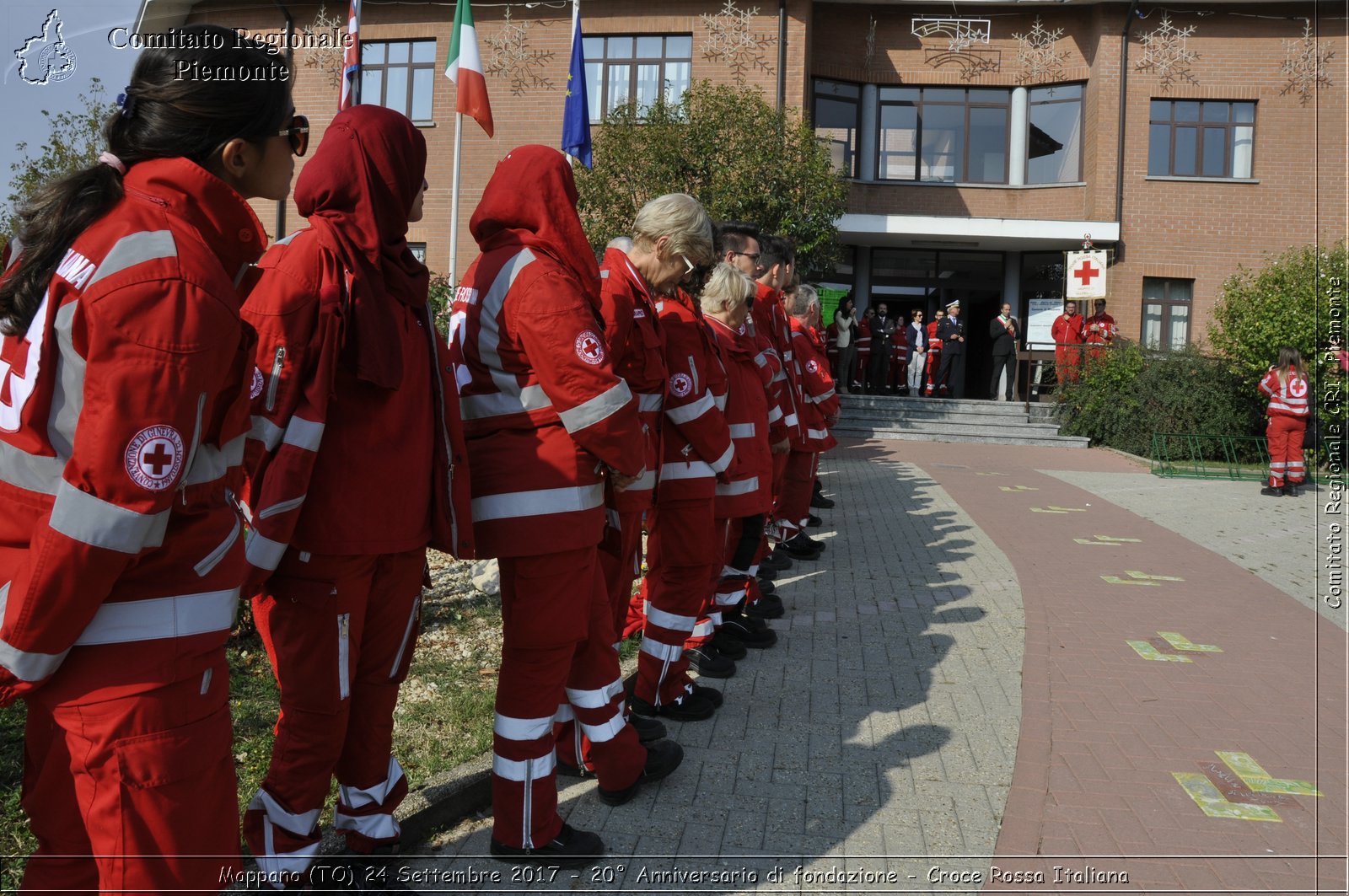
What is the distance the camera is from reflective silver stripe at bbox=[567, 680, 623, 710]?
11.9 ft

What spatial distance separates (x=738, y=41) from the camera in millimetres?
21906

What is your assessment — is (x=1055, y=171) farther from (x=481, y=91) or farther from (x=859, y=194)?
(x=481, y=91)

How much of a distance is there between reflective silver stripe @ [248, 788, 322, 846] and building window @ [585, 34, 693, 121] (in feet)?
69.6

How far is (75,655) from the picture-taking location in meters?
1.85

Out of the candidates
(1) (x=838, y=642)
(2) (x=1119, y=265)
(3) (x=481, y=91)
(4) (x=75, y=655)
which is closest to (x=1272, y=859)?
(1) (x=838, y=642)

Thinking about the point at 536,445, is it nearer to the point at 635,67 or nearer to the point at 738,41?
the point at 738,41

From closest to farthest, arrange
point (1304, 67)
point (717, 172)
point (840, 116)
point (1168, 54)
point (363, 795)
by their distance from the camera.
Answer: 1. point (363, 795)
2. point (717, 172)
3. point (1304, 67)
4. point (1168, 54)
5. point (840, 116)

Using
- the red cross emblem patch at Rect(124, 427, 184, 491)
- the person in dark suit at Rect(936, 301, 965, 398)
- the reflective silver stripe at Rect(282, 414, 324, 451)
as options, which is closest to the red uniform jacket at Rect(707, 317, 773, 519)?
the reflective silver stripe at Rect(282, 414, 324, 451)

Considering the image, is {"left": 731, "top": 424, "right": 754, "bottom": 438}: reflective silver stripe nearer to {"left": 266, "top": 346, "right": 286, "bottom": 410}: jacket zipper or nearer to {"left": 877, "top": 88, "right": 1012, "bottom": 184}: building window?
{"left": 266, "top": 346, "right": 286, "bottom": 410}: jacket zipper

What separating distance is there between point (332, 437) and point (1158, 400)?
18.2m

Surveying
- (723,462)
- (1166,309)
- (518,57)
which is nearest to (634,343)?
(723,462)

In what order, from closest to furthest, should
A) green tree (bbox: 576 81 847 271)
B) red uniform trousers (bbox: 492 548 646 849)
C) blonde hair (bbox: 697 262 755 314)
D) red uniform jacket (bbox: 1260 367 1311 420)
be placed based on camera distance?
red uniform trousers (bbox: 492 548 646 849) < blonde hair (bbox: 697 262 755 314) < red uniform jacket (bbox: 1260 367 1311 420) < green tree (bbox: 576 81 847 271)

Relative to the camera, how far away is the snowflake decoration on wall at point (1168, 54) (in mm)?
23172

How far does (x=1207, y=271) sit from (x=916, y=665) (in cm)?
2131
